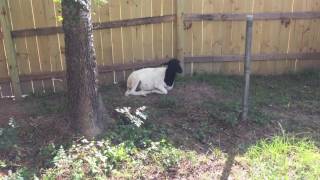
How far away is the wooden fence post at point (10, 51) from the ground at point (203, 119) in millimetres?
251

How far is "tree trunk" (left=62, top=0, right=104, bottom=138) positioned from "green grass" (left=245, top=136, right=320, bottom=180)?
1751mm

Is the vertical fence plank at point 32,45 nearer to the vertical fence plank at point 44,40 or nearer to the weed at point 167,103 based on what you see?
the vertical fence plank at point 44,40

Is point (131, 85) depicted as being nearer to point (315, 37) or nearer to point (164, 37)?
point (164, 37)

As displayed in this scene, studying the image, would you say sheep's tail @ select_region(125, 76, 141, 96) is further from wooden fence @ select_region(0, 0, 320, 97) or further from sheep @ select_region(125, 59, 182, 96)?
wooden fence @ select_region(0, 0, 320, 97)

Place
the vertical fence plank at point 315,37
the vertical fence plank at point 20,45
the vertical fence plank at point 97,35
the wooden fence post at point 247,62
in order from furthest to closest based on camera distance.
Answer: the vertical fence plank at point 315,37 → the vertical fence plank at point 97,35 → the vertical fence plank at point 20,45 → the wooden fence post at point 247,62

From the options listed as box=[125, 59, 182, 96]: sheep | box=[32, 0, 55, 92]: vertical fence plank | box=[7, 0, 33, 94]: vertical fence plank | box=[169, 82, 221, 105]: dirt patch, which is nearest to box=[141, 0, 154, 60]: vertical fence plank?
box=[125, 59, 182, 96]: sheep

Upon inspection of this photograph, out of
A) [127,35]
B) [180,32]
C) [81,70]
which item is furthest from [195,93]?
[81,70]

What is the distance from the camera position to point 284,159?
4.35m

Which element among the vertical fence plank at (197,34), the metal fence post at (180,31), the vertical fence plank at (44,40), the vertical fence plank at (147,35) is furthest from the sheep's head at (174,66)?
the vertical fence plank at (44,40)

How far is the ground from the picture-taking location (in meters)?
4.38

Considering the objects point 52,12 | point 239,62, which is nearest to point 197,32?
point 239,62

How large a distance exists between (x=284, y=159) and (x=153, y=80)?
8.42 feet

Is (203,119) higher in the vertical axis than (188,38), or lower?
lower

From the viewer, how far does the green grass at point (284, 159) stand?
4129mm
